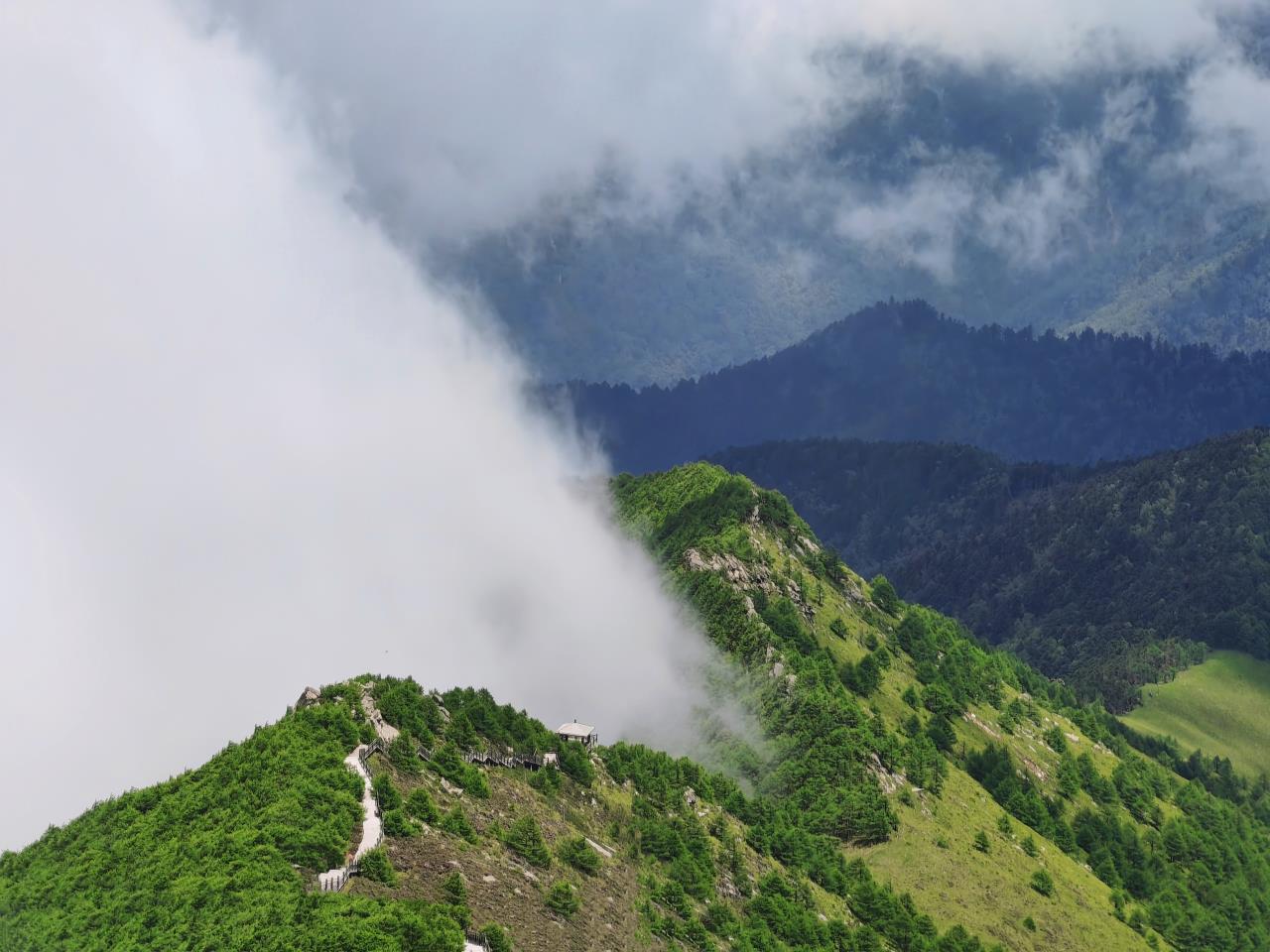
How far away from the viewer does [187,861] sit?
172125 mm

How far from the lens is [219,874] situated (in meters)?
165

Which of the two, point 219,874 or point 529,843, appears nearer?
point 219,874

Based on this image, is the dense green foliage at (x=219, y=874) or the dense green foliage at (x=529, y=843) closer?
the dense green foliage at (x=219, y=874)

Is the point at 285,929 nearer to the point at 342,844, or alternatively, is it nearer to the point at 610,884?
the point at 342,844

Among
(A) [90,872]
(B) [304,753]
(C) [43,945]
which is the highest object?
(B) [304,753]

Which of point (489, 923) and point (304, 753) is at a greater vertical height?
point (304, 753)

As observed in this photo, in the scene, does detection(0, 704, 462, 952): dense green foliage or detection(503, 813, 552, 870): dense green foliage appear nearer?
detection(0, 704, 462, 952): dense green foliage

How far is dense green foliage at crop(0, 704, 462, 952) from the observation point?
15088 cm

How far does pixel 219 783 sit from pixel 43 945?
31811 millimetres

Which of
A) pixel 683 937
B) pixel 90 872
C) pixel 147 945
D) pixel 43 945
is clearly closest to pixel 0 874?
pixel 90 872

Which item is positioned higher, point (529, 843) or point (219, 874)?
point (529, 843)

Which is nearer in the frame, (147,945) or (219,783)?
(147,945)

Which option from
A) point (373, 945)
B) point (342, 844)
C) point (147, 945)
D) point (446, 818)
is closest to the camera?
point (373, 945)

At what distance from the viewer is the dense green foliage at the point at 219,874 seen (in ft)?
495
